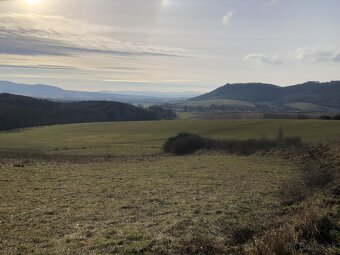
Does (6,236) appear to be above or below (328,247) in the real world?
below

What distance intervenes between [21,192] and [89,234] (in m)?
9.68

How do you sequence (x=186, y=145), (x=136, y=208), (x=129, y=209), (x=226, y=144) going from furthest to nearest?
(x=186, y=145)
(x=226, y=144)
(x=136, y=208)
(x=129, y=209)

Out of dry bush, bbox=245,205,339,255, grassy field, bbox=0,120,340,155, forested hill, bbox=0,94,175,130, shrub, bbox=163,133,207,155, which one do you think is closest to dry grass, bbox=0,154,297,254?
dry bush, bbox=245,205,339,255

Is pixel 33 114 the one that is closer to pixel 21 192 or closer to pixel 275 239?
pixel 21 192

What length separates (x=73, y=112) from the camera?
167 m

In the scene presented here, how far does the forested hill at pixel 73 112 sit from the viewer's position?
14788cm

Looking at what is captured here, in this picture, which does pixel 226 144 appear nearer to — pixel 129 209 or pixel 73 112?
pixel 129 209

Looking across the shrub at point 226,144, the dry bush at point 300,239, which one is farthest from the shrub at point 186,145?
the dry bush at point 300,239

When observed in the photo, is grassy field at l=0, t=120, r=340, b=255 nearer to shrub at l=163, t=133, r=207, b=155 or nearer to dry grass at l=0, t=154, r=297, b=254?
dry grass at l=0, t=154, r=297, b=254

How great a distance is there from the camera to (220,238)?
1108cm

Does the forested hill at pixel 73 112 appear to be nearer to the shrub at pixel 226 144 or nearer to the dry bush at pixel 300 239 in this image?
the shrub at pixel 226 144

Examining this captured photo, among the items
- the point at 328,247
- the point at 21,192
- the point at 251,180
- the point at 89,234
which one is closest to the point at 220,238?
the point at 328,247

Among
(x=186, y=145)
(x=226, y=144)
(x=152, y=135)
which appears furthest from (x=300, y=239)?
(x=152, y=135)

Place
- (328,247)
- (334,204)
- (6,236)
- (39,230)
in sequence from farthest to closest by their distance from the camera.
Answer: (334,204) → (39,230) → (6,236) → (328,247)
